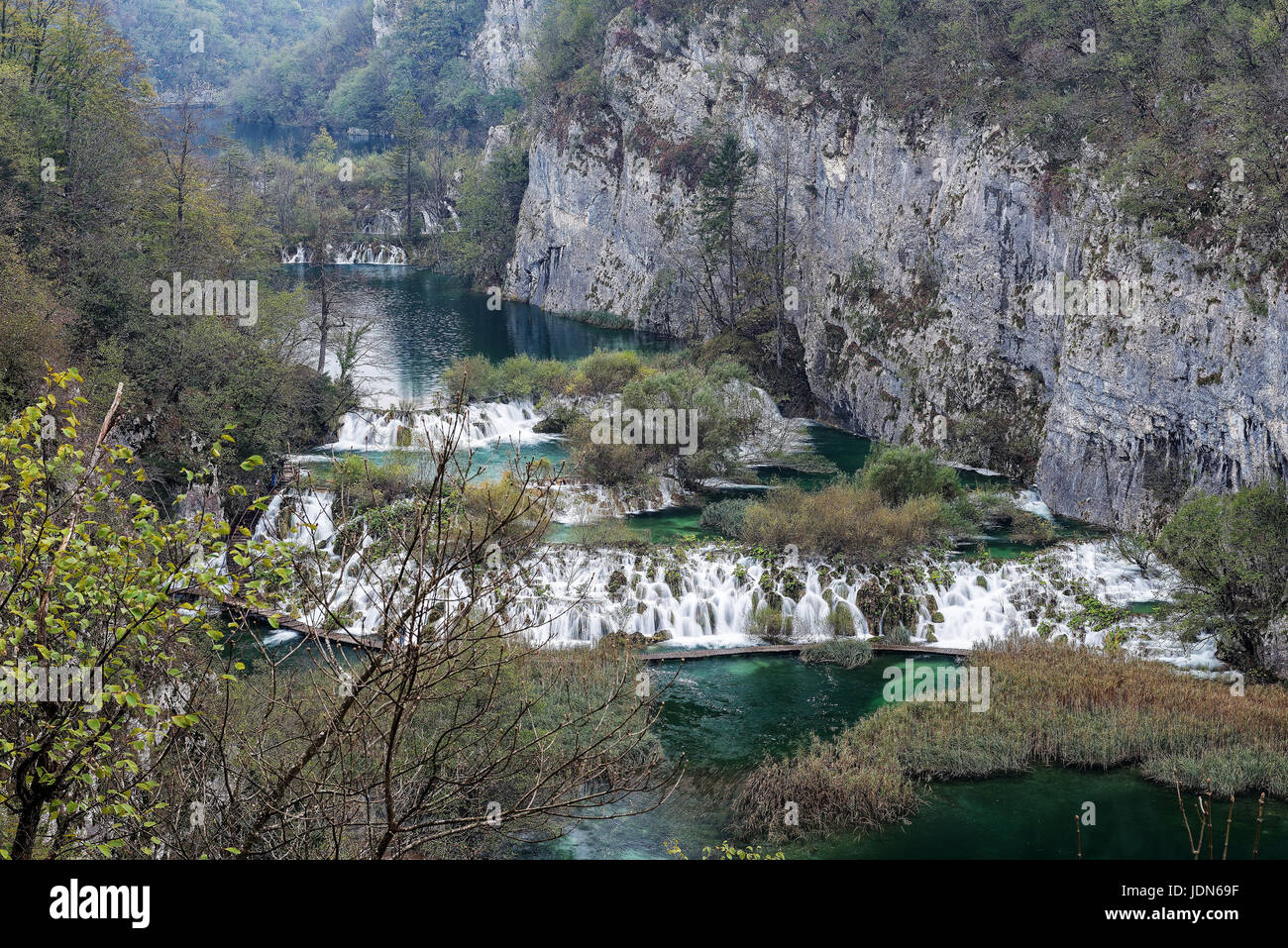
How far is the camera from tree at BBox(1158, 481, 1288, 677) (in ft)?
68.4

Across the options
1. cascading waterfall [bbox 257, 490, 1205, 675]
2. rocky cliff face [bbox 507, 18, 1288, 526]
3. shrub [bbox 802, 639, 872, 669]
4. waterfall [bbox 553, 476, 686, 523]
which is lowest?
shrub [bbox 802, 639, 872, 669]

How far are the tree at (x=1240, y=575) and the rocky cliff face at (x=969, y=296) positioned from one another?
9.41 ft

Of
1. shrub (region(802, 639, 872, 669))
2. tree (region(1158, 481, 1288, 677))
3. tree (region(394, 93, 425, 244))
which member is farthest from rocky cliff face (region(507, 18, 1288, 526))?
tree (region(394, 93, 425, 244))

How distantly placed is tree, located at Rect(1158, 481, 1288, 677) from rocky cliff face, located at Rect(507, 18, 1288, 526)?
2868 millimetres

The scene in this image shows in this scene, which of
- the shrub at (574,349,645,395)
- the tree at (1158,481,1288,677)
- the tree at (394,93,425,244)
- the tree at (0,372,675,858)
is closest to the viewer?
the tree at (0,372,675,858)

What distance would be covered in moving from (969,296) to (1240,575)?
17075 millimetres

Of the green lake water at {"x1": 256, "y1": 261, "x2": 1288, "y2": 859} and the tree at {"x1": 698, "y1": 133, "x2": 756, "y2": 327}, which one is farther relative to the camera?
the tree at {"x1": 698, "y1": 133, "x2": 756, "y2": 327}

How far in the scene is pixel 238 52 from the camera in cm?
12925

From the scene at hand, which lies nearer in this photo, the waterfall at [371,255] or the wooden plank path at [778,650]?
the wooden plank path at [778,650]

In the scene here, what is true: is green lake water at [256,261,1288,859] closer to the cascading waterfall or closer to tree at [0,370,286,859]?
the cascading waterfall

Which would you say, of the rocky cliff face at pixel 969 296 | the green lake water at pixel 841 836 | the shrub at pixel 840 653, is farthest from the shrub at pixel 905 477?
the shrub at pixel 840 653

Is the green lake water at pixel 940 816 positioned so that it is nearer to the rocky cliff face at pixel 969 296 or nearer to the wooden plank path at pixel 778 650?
the wooden plank path at pixel 778 650

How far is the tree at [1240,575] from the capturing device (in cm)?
2086

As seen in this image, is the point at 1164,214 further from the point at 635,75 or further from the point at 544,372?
the point at 635,75
